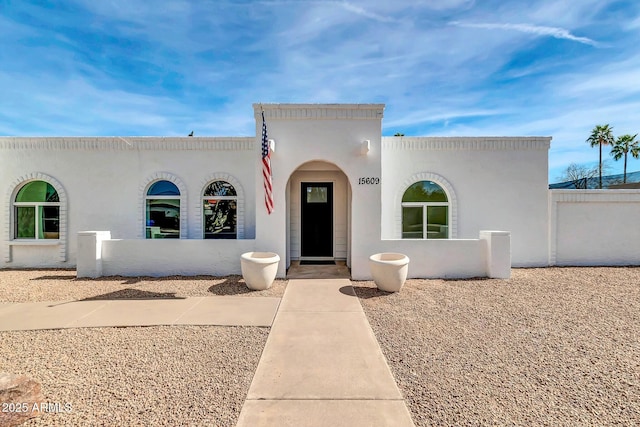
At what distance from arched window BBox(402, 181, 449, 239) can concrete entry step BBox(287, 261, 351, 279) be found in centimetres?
242

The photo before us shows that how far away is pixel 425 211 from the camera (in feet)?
30.8

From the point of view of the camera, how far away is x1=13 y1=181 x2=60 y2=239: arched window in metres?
9.43

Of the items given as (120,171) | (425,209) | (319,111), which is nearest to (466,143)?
(425,209)

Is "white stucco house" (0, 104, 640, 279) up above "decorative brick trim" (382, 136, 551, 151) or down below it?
below

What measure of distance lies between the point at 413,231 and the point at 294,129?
4.94m

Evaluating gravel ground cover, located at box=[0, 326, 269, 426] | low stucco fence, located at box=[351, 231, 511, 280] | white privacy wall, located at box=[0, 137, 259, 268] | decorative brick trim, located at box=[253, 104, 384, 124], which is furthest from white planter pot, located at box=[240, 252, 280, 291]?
decorative brick trim, located at box=[253, 104, 384, 124]

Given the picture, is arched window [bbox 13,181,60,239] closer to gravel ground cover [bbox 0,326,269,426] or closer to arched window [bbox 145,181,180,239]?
arched window [bbox 145,181,180,239]

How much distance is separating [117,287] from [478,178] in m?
10.7

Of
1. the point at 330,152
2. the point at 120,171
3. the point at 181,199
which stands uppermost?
the point at 330,152

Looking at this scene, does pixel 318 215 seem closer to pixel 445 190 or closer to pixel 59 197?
pixel 445 190

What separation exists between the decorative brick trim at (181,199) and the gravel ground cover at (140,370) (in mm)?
5245

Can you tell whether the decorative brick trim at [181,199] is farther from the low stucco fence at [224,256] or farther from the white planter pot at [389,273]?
the white planter pot at [389,273]

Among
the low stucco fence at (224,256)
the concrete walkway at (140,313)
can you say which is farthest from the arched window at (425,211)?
the concrete walkway at (140,313)

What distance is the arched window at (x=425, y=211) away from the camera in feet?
30.7
